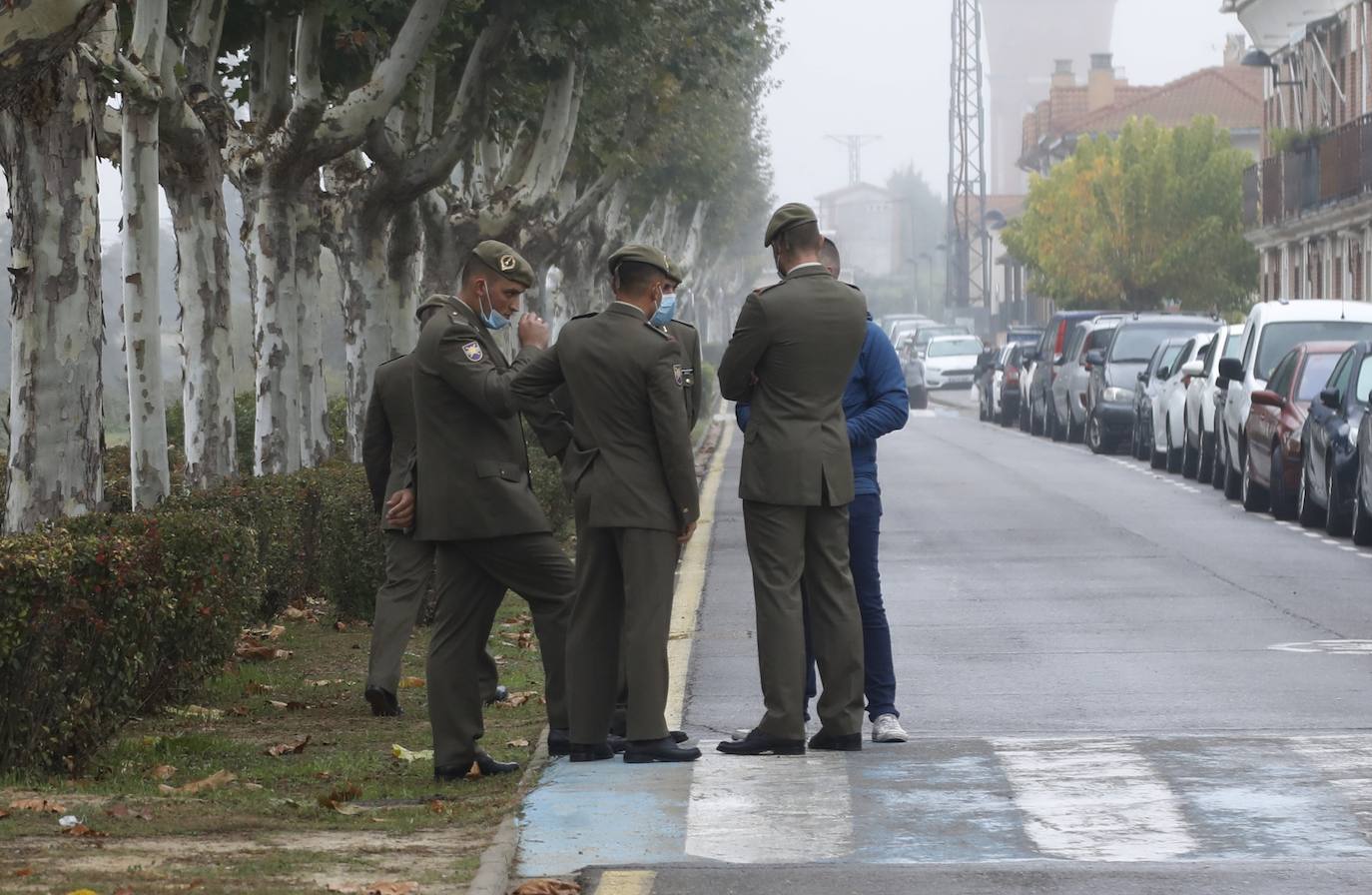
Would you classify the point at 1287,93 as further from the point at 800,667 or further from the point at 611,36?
the point at 800,667

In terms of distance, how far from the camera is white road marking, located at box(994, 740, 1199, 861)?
741 centimetres

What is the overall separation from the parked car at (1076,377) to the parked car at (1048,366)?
0.30m

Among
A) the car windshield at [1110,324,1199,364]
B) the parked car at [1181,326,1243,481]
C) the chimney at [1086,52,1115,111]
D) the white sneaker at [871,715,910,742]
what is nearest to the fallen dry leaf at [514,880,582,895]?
the white sneaker at [871,715,910,742]

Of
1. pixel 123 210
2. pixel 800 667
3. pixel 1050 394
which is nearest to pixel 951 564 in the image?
pixel 123 210

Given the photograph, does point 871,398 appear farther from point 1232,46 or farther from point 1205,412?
point 1232,46

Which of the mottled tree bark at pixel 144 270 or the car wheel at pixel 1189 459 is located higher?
the mottled tree bark at pixel 144 270

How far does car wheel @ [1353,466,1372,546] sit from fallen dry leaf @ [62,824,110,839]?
13.5 metres

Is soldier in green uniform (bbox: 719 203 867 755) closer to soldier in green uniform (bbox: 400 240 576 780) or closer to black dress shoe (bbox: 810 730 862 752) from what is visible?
black dress shoe (bbox: 810 730 862 752)

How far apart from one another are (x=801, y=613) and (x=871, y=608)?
1.76 feet

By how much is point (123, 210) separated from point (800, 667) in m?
8.70

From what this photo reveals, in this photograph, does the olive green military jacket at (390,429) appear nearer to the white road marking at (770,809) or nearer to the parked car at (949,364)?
the white road marking at (770,809)

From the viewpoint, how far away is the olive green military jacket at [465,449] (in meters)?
8.90

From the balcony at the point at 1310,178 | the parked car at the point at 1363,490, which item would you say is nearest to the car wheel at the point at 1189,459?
the parked car at the point at 1363,490

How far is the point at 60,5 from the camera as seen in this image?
299 inches
